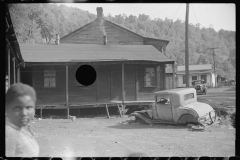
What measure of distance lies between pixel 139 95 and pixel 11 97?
1211 centimetres

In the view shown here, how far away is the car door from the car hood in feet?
2.02

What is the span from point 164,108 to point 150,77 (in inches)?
198

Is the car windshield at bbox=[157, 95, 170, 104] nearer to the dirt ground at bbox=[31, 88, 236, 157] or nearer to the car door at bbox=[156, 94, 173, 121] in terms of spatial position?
the car door at bbox=[156, 94, 173, 121]

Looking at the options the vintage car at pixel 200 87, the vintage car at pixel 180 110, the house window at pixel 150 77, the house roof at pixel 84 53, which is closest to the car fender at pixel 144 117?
the vintage car at pixel 180 110

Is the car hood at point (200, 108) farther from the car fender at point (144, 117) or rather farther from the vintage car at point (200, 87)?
the vintage car at point (200, 87)

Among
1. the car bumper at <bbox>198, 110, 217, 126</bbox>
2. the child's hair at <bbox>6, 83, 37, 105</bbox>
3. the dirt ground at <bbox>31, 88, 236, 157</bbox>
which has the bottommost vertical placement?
the dirt ground at <bbox>31, 88, 236, 157</bbox>

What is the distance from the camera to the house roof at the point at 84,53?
7406 millimetres

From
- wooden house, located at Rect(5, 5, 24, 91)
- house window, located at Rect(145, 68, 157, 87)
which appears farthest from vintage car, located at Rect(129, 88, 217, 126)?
wooden house, located at Rect(5, 5, 24, 91)

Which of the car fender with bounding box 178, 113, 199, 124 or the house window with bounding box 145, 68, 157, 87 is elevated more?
the house window with bounding box 145, 68, 157, 87

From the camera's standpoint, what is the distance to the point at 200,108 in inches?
355

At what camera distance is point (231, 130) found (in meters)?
8.99

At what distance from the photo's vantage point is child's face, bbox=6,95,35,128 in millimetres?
2479

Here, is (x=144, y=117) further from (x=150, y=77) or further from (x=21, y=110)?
(x=21, y=110)

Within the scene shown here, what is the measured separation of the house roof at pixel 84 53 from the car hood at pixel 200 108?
395cm
